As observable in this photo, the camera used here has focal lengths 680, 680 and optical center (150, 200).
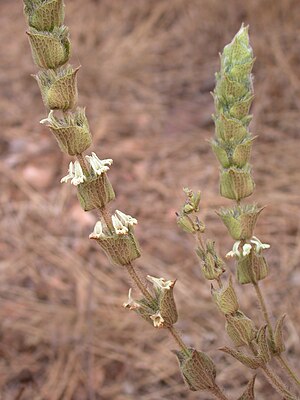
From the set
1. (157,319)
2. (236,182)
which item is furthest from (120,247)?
(236,182)

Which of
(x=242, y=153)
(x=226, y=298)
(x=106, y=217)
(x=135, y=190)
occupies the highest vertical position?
(x=135, y=190)

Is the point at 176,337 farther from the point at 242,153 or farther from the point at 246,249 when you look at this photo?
the point at 242,153

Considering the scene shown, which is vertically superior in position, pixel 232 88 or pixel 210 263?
pixel 232 88

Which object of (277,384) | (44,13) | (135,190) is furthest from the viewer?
(135,190)

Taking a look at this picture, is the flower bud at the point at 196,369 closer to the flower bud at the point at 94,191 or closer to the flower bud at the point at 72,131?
the flower bud at the point at 94,191

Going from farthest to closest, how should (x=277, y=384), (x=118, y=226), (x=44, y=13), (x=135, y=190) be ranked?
(x=135, y=190) < (x=277, y=384) < (x=118, y=226) < (x=44, y=13)
